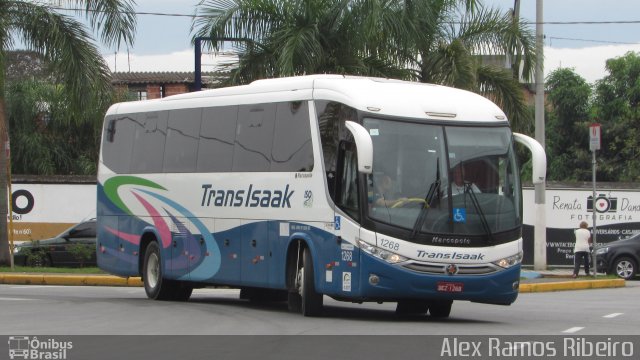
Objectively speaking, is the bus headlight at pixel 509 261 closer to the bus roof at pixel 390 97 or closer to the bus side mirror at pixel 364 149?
the bus roof at pixel 390 97

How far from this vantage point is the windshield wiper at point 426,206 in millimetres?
15672

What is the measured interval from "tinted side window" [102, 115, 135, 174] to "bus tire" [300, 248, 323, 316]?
6.11 meters

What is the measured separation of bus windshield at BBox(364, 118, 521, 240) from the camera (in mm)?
15750

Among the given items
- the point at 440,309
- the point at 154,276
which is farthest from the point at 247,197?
the point at 154,276

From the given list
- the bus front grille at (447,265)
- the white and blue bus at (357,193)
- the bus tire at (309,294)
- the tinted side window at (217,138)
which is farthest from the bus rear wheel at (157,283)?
the bus front grille at (447,265)

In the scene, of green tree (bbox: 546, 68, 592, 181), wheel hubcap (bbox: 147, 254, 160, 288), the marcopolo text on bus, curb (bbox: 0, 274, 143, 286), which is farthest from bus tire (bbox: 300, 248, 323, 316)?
green tree (bbox: 546, 68, 592, 181)

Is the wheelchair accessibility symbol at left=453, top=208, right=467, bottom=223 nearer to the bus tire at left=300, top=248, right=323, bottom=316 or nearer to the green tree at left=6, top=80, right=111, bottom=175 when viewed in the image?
the bus tire at left=300, top=248, right=323, bottom=316

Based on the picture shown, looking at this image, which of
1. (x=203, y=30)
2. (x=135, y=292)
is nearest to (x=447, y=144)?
(x=135, y=292)

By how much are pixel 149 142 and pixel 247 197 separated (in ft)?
11.6

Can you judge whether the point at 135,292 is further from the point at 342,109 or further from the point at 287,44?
the point at 342,109

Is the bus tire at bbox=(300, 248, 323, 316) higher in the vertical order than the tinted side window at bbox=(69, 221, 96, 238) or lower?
higher

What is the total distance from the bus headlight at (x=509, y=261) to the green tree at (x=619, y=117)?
3852 centimetres

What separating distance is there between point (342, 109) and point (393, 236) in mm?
1920
